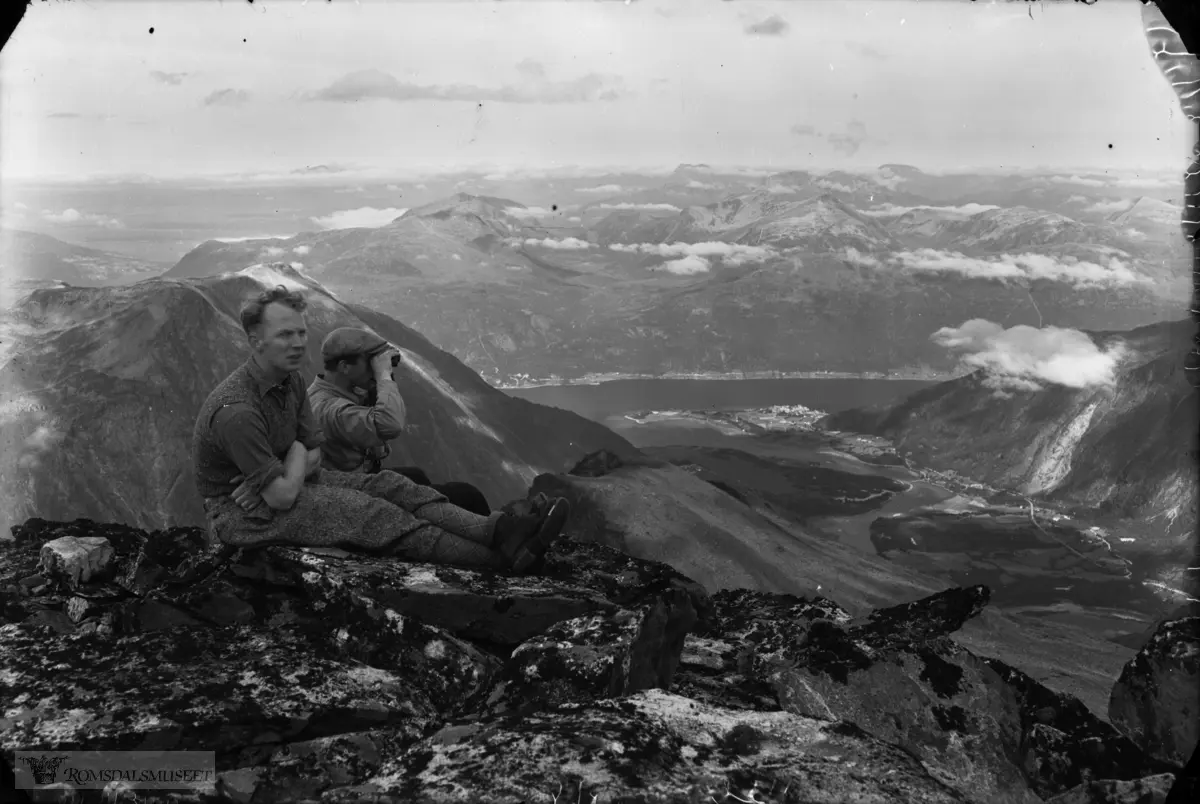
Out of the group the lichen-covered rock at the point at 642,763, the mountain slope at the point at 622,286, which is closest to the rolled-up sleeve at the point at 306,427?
the lichen-covered rock at the point at 642,763

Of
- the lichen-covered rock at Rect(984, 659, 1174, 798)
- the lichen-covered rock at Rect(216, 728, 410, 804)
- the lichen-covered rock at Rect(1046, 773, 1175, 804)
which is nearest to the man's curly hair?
the lichen-covered rock at Rect(216, 728, 410, 804)

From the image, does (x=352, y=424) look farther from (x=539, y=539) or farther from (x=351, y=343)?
(x=539, y=539)

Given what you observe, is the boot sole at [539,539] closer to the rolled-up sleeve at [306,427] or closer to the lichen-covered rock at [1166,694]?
the rolled-up sleeve at [306,427]

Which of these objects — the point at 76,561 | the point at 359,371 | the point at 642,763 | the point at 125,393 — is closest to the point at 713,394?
the point at 125,393

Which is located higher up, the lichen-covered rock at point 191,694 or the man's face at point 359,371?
the man's face at point 359,371

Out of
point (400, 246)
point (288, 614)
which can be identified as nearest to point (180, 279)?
point (400, 246)

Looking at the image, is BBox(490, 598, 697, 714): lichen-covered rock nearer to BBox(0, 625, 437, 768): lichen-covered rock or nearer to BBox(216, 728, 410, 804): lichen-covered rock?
BBox(0, 625, 437, 768): lichen-covered rock
